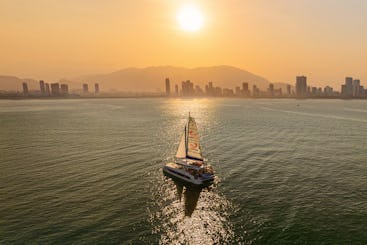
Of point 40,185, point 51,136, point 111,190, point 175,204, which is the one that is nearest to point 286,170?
point 175,204

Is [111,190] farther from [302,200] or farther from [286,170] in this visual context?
[286,170]

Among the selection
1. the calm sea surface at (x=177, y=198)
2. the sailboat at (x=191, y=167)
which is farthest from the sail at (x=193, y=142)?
the calm sea surface at (x=177, y=198)

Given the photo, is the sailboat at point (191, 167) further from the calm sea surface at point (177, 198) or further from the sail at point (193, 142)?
the calm sea surface at point (177, 198)

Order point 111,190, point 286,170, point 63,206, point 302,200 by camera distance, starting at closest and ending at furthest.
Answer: point 63,206, point 302,200, point 111,190, point 286,170

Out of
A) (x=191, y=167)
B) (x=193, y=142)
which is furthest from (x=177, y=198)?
(x=193, y=142)

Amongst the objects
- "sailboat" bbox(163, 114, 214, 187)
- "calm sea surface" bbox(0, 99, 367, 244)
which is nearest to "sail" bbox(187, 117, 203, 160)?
"sailboat" bbox(163, 114, 214, 187)

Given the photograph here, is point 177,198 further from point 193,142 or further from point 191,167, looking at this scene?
point 193,142

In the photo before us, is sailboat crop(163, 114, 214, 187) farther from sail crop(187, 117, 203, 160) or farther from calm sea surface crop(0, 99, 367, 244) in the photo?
calm sea surface crop(0, 99, 367, 244)
